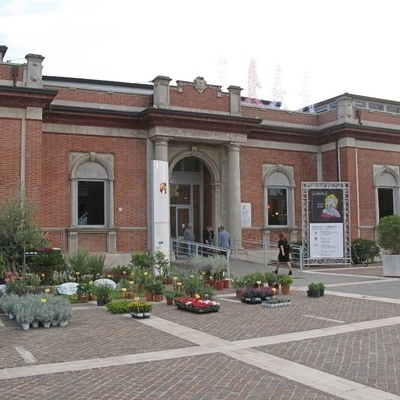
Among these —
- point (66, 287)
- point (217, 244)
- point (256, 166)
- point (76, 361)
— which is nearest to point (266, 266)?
point (217, 244)

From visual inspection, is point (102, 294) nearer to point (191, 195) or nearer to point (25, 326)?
point (25, 326)

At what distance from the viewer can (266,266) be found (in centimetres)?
2212

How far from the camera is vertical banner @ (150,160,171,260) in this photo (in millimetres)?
17375

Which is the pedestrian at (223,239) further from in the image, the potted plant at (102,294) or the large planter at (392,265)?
the potted plant at (102,294)

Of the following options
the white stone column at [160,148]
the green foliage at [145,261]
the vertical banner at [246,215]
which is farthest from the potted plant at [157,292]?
the vertical banner at [246,215]

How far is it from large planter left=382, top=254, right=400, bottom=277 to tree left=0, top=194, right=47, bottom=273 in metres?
11.8

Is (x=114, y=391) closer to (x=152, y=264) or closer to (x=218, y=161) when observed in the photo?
(x=152, y=264)

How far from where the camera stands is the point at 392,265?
731 inches

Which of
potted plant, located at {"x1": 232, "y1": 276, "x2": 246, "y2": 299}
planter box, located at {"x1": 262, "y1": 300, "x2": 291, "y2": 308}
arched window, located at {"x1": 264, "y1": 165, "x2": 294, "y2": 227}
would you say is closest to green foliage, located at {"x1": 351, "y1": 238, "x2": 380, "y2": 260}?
arched window, located at {"x1": 264, "y1": 165, "x2": 294, "y2": 227}

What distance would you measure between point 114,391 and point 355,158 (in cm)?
2280

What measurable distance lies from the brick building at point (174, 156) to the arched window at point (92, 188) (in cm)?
4

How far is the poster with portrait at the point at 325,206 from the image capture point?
2306 cm

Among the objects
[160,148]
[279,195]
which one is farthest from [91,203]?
[279,195]

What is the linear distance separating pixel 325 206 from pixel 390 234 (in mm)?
4531
